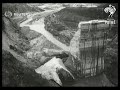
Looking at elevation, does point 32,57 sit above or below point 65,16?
below

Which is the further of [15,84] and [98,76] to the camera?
[98,76]

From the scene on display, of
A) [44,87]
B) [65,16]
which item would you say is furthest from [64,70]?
[65,16]

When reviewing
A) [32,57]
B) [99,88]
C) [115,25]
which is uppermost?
[115,25]

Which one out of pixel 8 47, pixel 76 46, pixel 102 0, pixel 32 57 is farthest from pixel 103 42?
pixel 8 47

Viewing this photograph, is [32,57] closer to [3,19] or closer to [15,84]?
[15,84]

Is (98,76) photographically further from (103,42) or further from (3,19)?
(3,19)

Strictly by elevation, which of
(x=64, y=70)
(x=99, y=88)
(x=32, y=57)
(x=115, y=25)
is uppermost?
(x=115, y=25)

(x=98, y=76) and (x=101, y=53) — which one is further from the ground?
(x=101, y=53)

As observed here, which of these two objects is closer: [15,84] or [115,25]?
[15,84]
